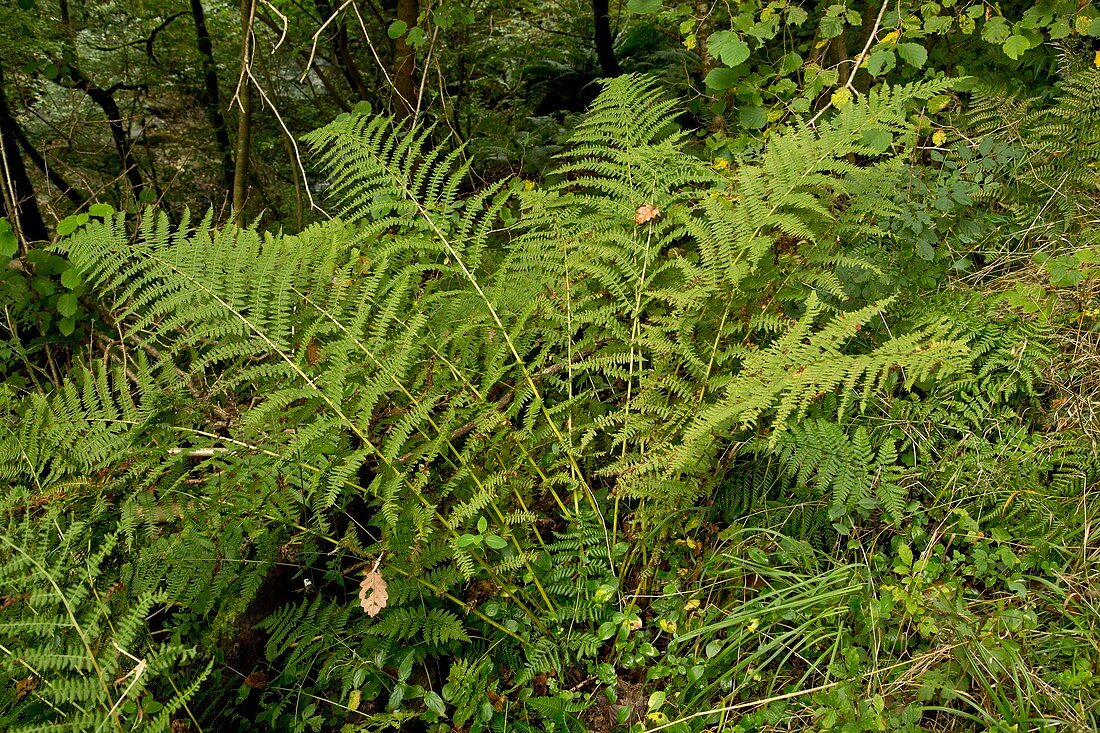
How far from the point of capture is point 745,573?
1657 millimetres

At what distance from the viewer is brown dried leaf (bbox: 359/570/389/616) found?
57.9 inches

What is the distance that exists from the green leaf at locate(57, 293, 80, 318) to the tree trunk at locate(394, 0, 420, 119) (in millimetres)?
1517

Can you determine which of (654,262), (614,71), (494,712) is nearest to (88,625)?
(494,712)

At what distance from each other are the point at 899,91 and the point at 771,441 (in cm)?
107

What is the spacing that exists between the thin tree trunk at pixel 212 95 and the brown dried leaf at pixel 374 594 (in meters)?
4.09

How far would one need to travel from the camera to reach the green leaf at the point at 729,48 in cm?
235

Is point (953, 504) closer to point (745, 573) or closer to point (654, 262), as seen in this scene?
point (745, 573)

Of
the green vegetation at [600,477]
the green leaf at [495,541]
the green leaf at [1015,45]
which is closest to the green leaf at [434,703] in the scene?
the green vegetation at [600,477]

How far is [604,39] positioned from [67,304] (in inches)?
131

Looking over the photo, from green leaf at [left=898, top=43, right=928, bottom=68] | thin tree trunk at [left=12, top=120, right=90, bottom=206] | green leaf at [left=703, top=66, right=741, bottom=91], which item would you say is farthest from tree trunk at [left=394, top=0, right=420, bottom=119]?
green leaf at [left=898, top=43, right=928, bottom=68]

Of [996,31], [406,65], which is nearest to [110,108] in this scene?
[406,65]

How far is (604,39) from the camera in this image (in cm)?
445

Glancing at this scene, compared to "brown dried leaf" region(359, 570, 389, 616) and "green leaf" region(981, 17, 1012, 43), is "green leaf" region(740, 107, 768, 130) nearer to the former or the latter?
"green leaf" region(981, 17, 1012, 43)

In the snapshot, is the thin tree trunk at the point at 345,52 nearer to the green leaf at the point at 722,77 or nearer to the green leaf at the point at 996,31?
the green leaf at the point at 722,77
